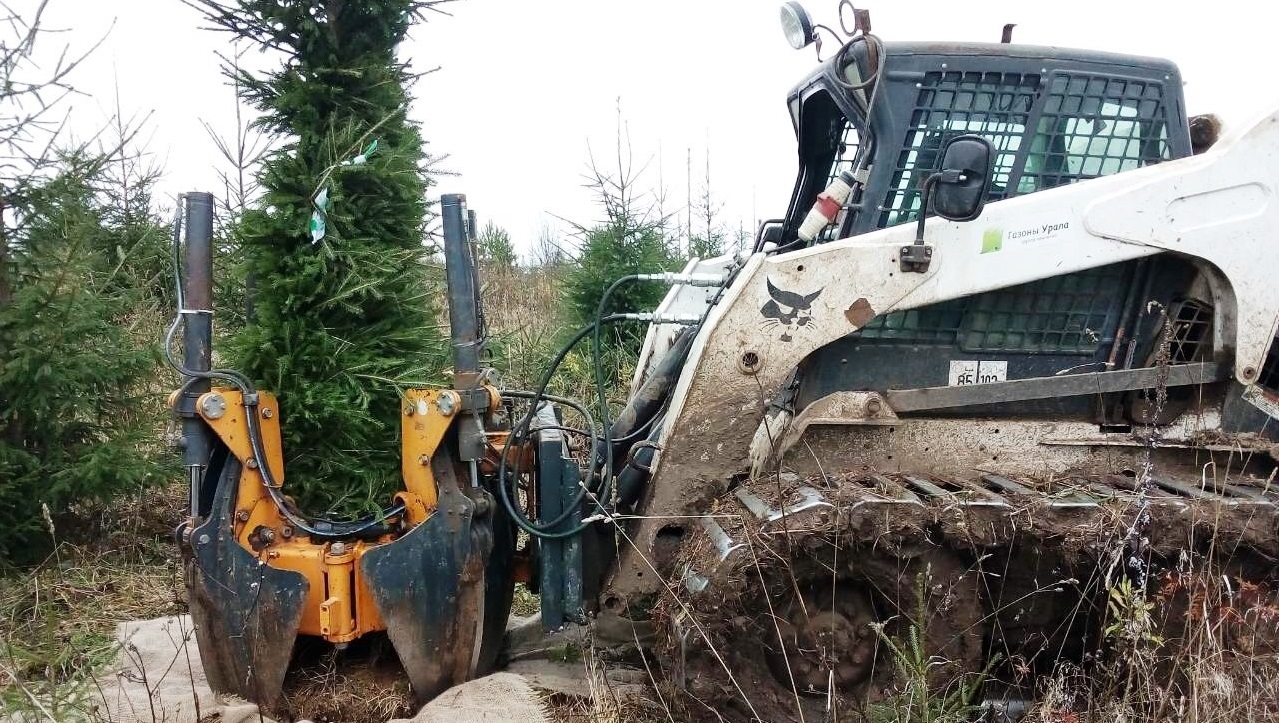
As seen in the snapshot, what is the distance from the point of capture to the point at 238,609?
3383 mm

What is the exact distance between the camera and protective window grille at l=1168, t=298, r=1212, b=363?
3.52 metres

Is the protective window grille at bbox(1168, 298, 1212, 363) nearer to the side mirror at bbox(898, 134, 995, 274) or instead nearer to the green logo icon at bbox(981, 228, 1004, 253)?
the green logo icon at bbox(981, 228, 1004, 253)

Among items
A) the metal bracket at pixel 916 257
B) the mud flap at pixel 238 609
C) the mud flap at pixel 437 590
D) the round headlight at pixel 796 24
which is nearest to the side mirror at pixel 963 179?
the metal bracket at pixel 916 257

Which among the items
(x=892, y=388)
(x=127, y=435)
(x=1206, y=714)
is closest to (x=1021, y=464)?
(x=892, y=388)

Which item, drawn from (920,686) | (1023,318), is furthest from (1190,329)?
(920,686)

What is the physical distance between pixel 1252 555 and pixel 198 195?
13.3ft

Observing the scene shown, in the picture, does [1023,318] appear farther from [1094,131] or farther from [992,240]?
[1094,131]

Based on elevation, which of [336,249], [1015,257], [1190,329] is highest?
[336,249]

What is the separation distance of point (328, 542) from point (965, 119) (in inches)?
119

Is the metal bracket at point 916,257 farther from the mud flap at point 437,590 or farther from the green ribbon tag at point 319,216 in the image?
the green ribbon tag at point 319,216

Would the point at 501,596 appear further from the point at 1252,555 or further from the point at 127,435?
the point at 127,435

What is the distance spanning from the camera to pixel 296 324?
4.75 m

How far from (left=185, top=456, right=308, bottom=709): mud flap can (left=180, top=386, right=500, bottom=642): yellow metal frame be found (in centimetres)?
6

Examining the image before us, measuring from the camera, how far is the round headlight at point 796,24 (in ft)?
12.2
